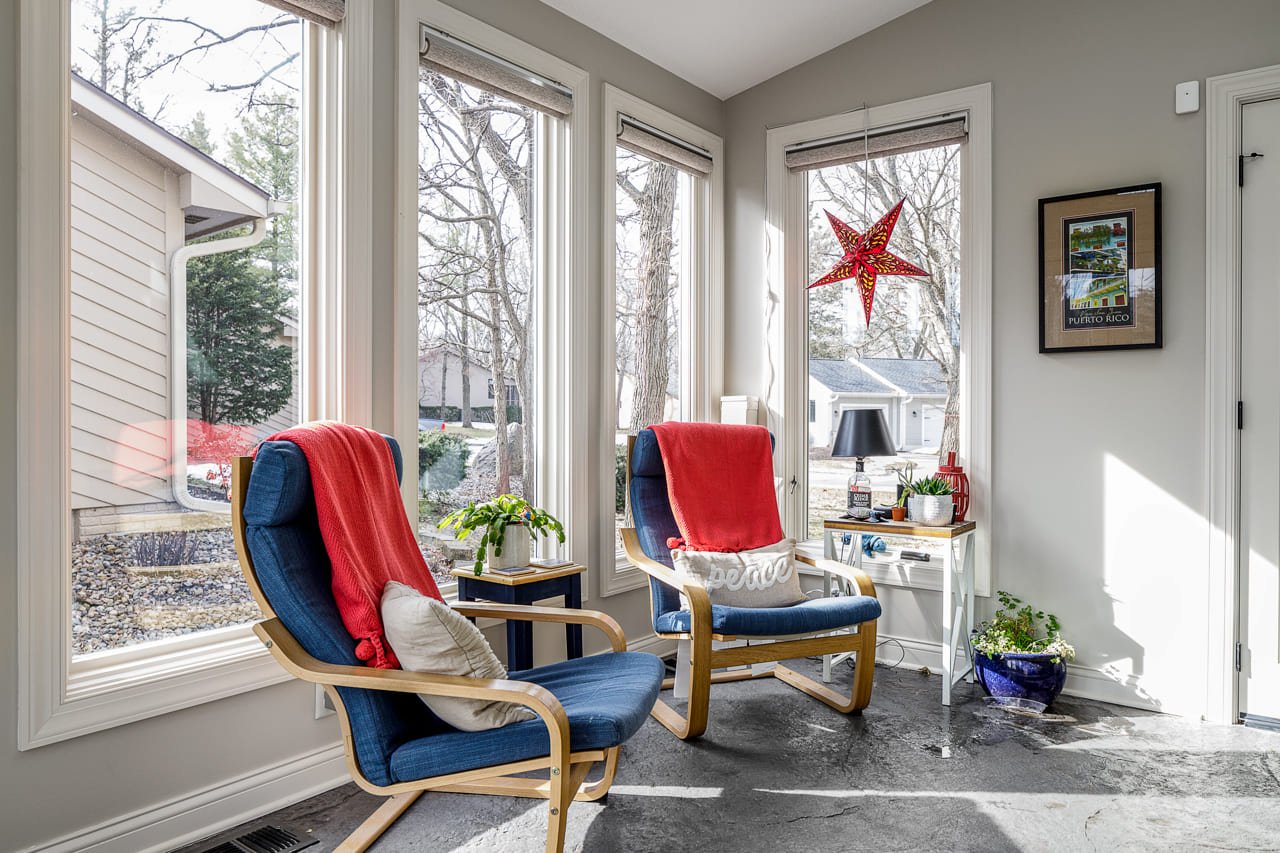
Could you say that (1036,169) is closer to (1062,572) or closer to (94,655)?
(1062,572)

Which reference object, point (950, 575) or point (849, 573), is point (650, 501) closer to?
point (849, 573)

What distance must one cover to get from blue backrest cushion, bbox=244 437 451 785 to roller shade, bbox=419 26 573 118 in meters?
1.59

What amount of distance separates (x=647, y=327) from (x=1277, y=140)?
8.06 feet

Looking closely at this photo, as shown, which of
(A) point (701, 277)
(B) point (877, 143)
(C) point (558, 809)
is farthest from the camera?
(A) point (701, 277)

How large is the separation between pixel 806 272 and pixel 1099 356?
52.9 inches

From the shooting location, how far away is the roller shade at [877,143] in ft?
11.9

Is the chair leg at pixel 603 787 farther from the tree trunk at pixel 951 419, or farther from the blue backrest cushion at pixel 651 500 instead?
the tree trunk at pixel 951 419

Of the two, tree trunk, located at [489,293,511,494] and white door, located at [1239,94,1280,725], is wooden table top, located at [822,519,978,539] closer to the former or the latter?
white door, located at [1239,94,1280,725]

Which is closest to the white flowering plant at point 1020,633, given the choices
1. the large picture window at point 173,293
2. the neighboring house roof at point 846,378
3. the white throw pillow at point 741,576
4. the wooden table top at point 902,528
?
the wooden table top at point 902,528

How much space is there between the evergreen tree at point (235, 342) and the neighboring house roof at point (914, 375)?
2.53 metres

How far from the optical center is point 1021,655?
316cm

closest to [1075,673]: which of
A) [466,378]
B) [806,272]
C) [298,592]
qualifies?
[806,272]

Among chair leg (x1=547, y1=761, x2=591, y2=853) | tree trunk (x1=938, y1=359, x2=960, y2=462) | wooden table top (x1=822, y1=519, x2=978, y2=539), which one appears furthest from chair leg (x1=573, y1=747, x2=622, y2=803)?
tree trunk (x1=938, y1=359, x2=960, y2=462)

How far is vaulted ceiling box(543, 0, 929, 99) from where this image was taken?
3.45 metres
